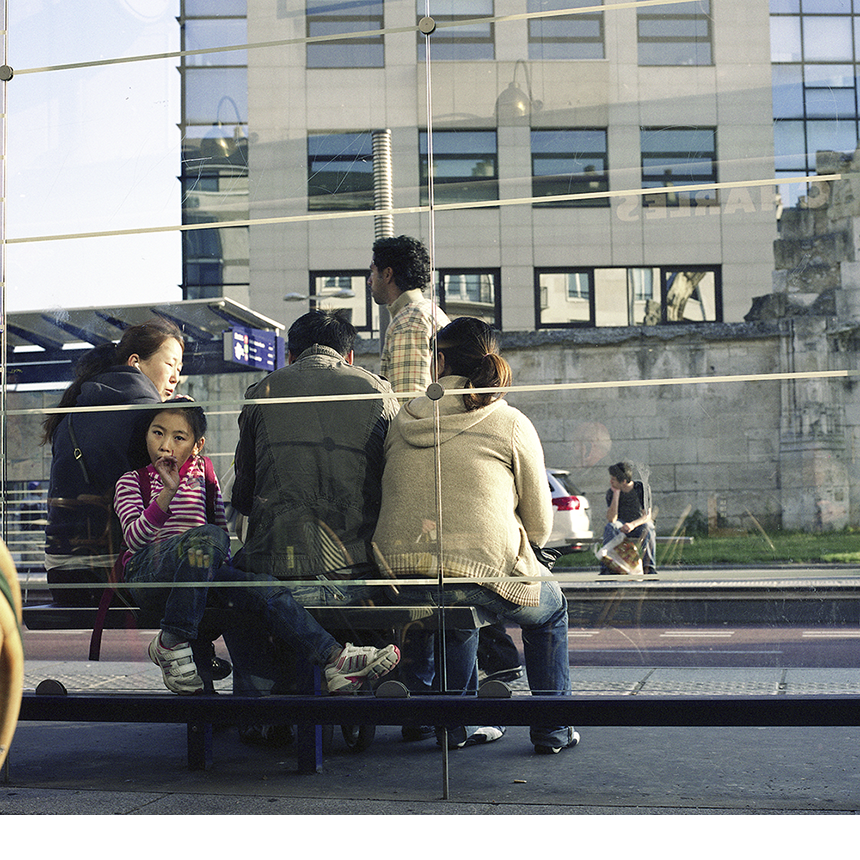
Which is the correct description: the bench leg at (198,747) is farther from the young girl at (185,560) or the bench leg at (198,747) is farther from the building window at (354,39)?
the building window at (354,39)

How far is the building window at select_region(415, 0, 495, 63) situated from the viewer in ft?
13.6

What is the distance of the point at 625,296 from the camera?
407 centimetres

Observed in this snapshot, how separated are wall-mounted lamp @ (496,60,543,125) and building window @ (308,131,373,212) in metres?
0.53

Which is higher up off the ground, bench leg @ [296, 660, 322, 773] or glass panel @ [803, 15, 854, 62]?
glass panel @ [803, 15, 854, 62]

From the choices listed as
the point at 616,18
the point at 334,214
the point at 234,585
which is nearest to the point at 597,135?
the point at 616,18

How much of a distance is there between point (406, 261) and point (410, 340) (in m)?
0.31

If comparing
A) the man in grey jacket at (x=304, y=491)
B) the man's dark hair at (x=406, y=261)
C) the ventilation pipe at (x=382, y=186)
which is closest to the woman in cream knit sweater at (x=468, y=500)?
the man in grey jacket at (x=304, y=491)

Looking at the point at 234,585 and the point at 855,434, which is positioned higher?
the point at 855,434

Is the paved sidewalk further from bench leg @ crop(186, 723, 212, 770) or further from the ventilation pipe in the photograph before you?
the ventilation pipe

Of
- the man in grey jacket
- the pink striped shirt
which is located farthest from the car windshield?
the pink striped shirt

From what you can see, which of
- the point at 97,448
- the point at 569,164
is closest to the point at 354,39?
the point at 569,164

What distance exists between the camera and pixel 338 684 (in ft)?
13.5

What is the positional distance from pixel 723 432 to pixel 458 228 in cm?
128

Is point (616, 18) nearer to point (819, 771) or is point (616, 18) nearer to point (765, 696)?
point (765, 696)
